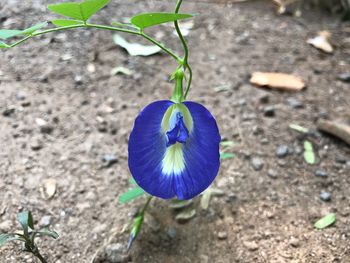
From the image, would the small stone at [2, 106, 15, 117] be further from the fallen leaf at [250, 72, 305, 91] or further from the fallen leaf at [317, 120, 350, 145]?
the fallen leaf at [317, 120, 350, 145]

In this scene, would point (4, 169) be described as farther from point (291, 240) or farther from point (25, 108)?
point (291, 240)

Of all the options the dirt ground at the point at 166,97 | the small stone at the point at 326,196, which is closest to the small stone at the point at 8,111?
the dirt ground at the point at 166,97

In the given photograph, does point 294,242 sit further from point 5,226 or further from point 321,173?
point 5,226

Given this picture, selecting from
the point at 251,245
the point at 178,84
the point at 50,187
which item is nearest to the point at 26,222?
the point at 50,187

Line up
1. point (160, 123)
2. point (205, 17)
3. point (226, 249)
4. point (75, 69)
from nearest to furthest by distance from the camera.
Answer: point (160, 123), point (226, 249), point (75, 69), point (205, 17)

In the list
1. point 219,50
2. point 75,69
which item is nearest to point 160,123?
point 75,69
